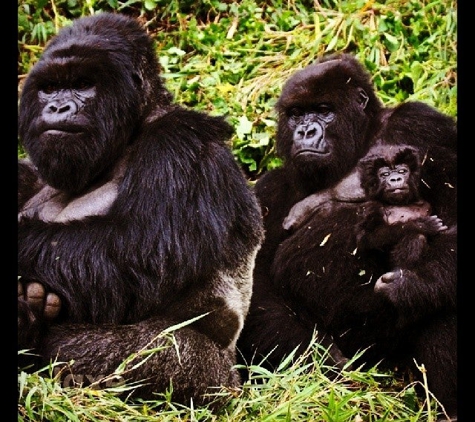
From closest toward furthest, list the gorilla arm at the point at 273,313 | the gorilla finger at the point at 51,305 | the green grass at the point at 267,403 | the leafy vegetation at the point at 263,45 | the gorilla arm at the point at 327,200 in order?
1. the green grass at the point at 267,403
2. the gorilla finger at the point at 51,305
3. the gorilla arm at the point at 273,313
4. the gorilla arm at the point at 327,200
5. the leafy vegetation at the point at 263,45

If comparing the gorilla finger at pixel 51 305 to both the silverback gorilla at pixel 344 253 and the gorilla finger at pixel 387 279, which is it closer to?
the silverback gorilla at pixel 344 253

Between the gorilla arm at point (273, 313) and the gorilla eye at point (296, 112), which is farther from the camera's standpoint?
the gorilla eye at point (296, 112)

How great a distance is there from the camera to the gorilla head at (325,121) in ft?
13.1

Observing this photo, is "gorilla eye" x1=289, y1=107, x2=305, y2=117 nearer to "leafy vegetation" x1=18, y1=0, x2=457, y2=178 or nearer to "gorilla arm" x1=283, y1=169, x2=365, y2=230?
"gorilla arm" x1=283, y1=169, x2=365, y2=230

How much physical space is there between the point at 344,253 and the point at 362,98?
0.82m

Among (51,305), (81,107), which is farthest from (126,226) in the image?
(81,107)

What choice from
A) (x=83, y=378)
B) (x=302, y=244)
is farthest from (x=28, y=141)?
(x=302, y=244)

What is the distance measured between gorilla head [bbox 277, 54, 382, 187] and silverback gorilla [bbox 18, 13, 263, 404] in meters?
0.63

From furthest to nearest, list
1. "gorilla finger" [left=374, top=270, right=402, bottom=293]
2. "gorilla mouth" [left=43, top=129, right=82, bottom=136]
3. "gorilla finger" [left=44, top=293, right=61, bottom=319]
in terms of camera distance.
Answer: "gorilla finger" [left=374, top=270, right=402, bottom=293] < "gorilla mouth" [left=43, top=129, right=82, bottom=136] < "gorilla finger" [left=44, top=293, right=61, bottom=319]

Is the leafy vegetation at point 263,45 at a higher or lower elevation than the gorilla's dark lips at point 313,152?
higher

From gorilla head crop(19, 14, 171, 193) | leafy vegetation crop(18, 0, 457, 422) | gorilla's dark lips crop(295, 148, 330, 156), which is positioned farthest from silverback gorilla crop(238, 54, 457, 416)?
gorilla head crop(19, 14, 171, 193)

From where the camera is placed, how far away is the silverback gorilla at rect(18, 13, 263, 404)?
3.06 metres

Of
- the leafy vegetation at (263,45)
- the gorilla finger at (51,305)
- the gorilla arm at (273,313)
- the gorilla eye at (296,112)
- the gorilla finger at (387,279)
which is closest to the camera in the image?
the gorilla finger at (51,305)

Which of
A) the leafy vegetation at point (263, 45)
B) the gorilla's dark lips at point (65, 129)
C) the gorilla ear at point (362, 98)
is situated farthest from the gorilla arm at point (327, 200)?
the gorilla's dark lips at point (65, 129)
